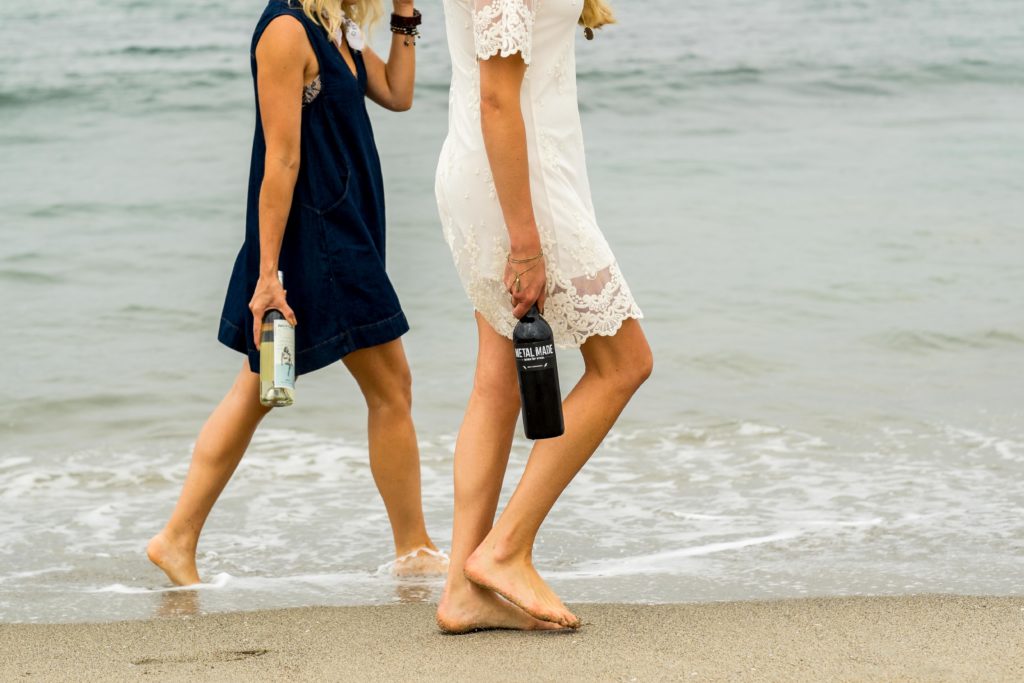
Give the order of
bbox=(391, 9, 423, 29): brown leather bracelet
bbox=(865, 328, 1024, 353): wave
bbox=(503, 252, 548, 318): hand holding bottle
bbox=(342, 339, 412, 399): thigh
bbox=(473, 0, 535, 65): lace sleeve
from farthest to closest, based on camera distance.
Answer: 1. bbox=(865, 328, 1024, 353): wave
2. bbox=(391, 9, 423, 29): brown leather bracelet
3. bbox=(342, 339, 412, 399): thigh
4. bbox=(503, 252, 548, 318): hand holding bottle
5. bbox=(473, 0, 535, 65): lace sleeve

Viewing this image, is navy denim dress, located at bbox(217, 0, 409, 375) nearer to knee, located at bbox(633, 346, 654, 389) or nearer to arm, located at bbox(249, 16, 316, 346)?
arm, located at bbox(249, 16, 316, 346)

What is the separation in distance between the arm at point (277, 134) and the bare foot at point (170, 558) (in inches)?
29.0

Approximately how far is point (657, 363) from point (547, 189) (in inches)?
157

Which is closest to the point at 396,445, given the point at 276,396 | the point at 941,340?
the point at 276,396

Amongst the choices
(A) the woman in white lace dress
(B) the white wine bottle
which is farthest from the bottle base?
(A) the woman in white lace dress

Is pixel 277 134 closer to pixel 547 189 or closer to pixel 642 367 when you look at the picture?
pixel 547 189

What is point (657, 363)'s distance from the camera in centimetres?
685

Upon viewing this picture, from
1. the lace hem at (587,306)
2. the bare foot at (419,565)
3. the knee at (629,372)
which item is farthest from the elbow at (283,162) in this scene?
the bare foot at (419,565)

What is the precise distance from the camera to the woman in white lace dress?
2.84m

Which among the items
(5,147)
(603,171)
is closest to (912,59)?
(603,171)

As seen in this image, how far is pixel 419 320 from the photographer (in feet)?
25.3

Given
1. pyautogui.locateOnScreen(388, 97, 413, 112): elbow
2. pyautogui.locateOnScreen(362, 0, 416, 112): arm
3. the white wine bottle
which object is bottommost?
the white wine bottle

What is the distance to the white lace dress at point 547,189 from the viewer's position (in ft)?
9.56

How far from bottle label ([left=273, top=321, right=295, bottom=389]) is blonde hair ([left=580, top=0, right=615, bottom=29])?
3.56 ft
